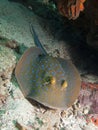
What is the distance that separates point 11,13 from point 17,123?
3561 mm

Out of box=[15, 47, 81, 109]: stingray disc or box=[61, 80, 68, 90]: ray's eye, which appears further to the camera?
box=[61, 80, 68, 90]: ray's eye

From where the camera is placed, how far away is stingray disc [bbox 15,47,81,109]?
11.7ft

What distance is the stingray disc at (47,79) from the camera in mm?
3564

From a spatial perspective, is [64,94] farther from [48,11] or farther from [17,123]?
[48,11]

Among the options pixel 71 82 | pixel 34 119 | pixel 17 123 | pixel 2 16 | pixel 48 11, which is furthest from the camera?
pixel 48 11

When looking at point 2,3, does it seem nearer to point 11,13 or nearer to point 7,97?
point 11,13

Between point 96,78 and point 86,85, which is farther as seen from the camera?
point 96,78

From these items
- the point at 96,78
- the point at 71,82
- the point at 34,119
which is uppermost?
the point at 71,82

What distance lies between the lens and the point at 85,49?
589cm

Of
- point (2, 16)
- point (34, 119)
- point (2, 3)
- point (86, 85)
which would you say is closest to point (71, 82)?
point (86, 85)

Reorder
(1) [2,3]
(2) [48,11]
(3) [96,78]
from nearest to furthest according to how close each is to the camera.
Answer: (3) [96,78], (1) [2,3], (2) [48,11]

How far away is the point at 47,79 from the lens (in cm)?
371

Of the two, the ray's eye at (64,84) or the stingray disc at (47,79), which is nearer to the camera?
the stingray disc at (47,79)

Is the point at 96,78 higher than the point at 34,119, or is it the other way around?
the point at 34,119
